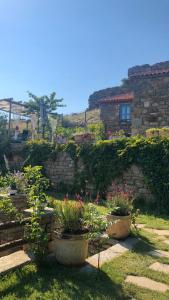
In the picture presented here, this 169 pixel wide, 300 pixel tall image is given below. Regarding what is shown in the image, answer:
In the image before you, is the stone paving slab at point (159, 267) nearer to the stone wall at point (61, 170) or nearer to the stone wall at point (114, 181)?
the stone wall at point (114, 181)

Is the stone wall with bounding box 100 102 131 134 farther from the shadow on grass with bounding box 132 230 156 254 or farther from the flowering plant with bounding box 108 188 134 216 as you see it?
the shadow on grass with bounding box 132 230 156 254

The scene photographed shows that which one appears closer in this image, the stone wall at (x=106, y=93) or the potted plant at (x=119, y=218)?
Result: the potted plant at (x=119, y=218)

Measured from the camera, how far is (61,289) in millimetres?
3604

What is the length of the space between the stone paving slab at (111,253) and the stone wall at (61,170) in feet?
19.8

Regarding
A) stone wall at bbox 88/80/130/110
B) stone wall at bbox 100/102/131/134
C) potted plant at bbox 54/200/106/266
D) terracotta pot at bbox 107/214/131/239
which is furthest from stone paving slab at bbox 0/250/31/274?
stone wall at bbox 88/80/130/110

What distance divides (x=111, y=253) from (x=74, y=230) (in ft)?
3.12

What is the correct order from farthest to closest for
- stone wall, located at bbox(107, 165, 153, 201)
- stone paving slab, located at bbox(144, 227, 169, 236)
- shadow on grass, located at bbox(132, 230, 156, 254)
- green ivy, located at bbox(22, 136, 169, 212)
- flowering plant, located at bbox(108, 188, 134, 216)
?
1. stone wall, located at bbox(107, 165, 153, 201)
2. green ivy, located at bbox(22, 136, 169, 212)
3. stone paving slab, located at bbox(144, 227, 169, 236)
4. flowering plant, located at bbox(108, 188, 134, 216)
5. shadow on grass, located at bbox(132, 230, 156, 254)

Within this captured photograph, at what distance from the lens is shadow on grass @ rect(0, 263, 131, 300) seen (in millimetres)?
3467

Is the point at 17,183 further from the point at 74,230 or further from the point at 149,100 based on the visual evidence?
the point at 149,100

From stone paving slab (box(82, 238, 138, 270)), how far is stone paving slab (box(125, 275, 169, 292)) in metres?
0.51

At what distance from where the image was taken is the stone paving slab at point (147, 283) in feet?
12.5

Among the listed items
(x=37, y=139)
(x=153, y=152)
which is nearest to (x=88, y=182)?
(x=153, y=152)

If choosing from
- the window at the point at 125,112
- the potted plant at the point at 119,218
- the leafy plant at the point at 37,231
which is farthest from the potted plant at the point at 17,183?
the window at the point at 125,112

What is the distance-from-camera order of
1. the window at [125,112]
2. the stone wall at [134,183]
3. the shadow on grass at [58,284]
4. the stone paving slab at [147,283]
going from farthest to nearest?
the window at [125,112] < the stone wall at [134,183] < the stone paving slab at [147,283] < the shadow on grass at [58,284]
